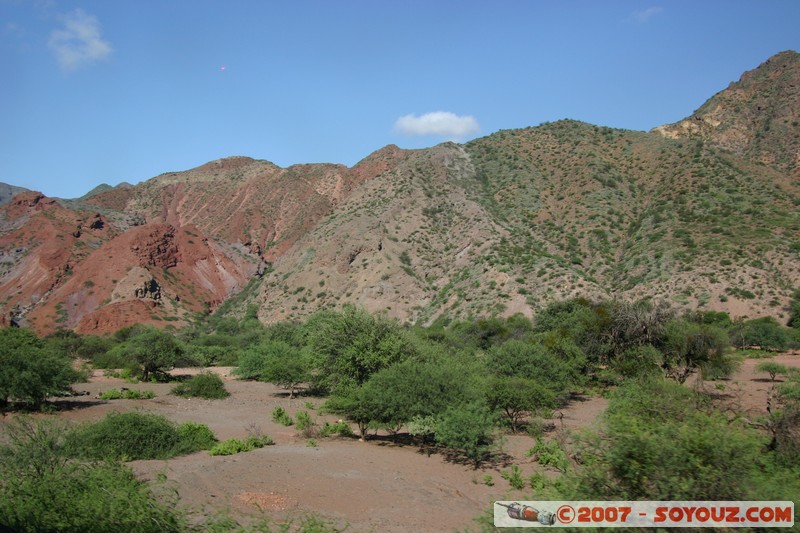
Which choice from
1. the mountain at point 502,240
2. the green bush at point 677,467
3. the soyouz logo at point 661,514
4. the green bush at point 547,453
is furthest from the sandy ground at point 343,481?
the mountain at point 502,240

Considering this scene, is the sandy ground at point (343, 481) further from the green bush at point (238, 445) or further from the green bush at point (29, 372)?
the green bush at point (29, 372)

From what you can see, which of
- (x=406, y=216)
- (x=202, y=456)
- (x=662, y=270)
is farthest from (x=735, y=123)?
(x=202, y=456)

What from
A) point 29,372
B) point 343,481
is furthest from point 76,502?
point 29,372

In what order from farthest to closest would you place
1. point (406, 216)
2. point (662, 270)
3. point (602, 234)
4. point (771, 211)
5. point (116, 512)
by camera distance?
point (406, 216) → point (602, 234) → point (771, 211) → point (662, 270) → point (116, 512)

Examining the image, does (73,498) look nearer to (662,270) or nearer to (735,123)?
(662,270)

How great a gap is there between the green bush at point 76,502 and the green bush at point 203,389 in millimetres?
23493

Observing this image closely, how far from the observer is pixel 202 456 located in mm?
17922

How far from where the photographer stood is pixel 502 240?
65375mm

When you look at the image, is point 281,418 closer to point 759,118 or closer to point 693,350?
point 693,350

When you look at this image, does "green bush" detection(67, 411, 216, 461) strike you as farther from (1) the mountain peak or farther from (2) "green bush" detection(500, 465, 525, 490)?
(1) the mountain peak

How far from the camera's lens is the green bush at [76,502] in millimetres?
8016

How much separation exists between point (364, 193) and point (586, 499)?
78944mm

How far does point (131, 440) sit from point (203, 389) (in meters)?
18.3

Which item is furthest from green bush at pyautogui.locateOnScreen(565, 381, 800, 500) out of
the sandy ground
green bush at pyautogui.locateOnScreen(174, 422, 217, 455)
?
green bush at pyautogui.locateOnScreen(174, 422, 217, 455)
